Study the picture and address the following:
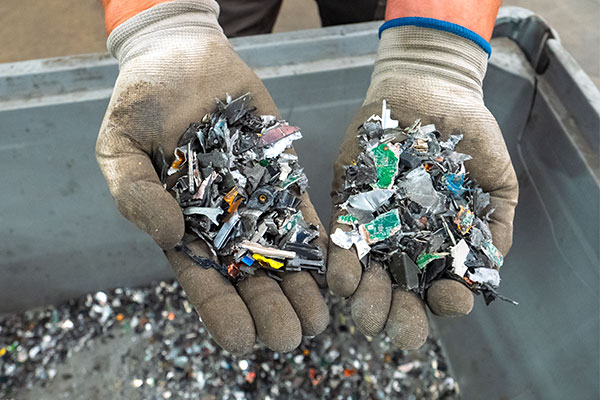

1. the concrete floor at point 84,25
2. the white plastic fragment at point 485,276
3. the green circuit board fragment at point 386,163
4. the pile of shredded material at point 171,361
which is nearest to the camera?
the white plastic fragment at point 485,276

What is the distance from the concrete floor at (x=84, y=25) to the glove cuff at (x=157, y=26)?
1585 millimetres

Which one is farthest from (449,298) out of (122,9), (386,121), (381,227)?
(122,9)

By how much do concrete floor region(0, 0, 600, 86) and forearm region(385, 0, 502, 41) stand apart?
155 centimetres

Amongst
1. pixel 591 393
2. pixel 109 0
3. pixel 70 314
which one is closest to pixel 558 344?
pixel 591 393

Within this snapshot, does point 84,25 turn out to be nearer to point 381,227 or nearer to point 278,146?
point 278,146

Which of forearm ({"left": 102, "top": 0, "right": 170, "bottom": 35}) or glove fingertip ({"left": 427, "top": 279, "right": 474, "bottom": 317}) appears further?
forearm ({"left": 102, "top": 0, "right": 170, "bottom": 35})

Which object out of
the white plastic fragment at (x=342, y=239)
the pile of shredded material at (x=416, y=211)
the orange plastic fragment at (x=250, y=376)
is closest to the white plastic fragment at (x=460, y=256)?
the pile of shredded material at (x=416, y=211)

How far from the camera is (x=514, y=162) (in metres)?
1.58

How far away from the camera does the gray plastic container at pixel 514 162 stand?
1.33 m

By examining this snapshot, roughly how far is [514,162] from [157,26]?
1.21m

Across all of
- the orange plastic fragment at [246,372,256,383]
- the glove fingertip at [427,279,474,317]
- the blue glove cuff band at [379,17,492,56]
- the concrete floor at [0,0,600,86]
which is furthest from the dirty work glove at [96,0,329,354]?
the concrete floor at [0,0,600,86]

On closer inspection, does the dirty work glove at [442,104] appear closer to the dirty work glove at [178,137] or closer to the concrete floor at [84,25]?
the dirty work glove at [178,137]

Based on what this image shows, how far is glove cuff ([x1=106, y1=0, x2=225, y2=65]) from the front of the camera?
1240mm

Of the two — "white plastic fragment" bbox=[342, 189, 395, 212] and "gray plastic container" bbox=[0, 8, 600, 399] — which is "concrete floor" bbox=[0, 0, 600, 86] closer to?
"gray plastic container" bbox=[0, 8, 600, 399]
